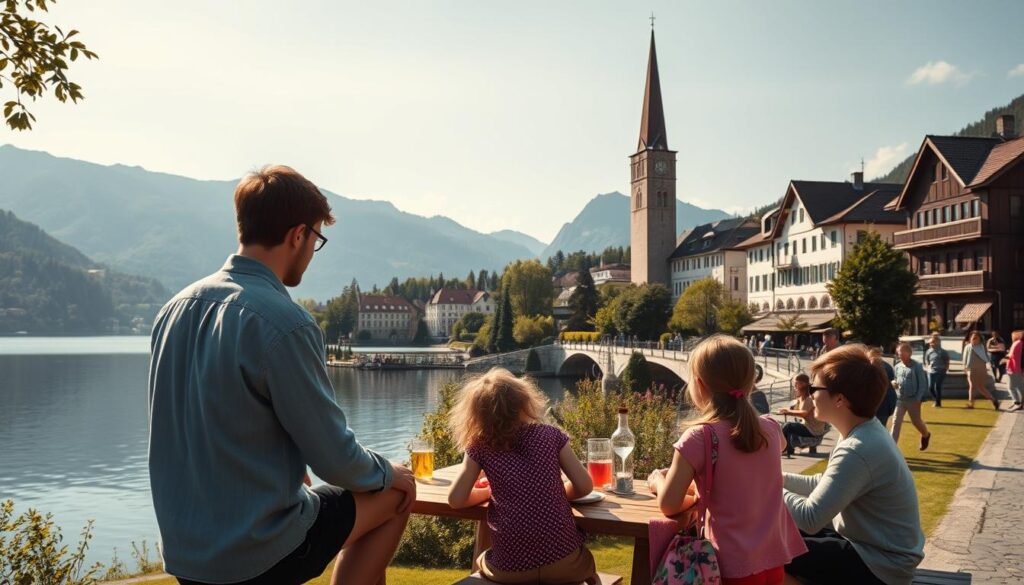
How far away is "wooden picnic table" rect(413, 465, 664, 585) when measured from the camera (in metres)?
3.66

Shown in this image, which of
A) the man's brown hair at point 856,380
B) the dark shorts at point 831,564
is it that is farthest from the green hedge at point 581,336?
the man's brown hair at point 856,380

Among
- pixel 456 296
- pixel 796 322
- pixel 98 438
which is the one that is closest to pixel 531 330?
pixel 796 322

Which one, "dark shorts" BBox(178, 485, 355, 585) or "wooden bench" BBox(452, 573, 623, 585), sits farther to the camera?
"wooden bench" BBox(452, 573, 623, 585)

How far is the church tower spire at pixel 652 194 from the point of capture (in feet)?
315

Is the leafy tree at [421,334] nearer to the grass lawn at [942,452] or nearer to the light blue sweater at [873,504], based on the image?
the grass lawn at [942,452]

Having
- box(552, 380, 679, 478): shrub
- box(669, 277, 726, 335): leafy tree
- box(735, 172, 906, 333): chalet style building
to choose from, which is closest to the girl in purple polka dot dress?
box(552, 380, 679, 478): shrub

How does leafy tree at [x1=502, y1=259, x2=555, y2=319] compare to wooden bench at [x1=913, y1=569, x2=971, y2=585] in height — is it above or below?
above

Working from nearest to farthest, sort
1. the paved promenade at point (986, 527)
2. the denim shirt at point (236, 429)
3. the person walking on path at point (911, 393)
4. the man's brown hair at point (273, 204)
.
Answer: the denim shirt at point (236, 429)
the man's brown hair at point (273, 204)
the paved promenade at point (986, 527)
the person walking on path at point (911, 393)

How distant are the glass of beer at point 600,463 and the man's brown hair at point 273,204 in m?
2.14

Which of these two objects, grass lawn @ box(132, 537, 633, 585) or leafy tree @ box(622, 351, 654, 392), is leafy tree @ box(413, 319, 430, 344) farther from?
grass lawn @ box(132, 537, 633, 585)

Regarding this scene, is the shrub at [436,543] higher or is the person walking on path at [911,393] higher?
the person walking on path at [911,393]

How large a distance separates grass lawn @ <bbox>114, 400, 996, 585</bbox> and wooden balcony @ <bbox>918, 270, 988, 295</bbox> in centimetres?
2108

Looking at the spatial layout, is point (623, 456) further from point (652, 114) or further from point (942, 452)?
point (652, 114)

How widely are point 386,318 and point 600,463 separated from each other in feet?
562
